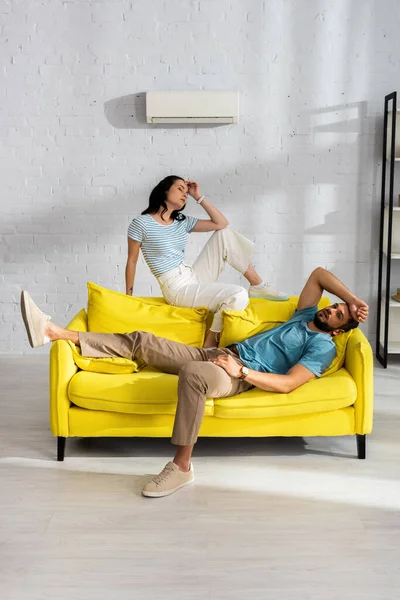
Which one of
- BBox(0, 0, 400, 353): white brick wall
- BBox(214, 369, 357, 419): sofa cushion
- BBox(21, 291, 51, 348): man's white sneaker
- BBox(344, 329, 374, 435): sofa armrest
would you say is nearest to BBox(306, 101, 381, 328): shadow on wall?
BBox(0, 0, 400, 353): white brick wall

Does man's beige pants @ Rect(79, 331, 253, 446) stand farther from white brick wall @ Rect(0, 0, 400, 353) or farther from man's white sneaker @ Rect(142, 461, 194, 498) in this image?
white brick wall @ Rect(0, 0, 400, 353)

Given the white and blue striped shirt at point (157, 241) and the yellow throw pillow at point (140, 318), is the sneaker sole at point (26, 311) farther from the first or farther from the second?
the white and blue striped shirt at point (157, 241)

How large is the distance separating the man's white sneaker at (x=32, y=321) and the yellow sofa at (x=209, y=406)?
0.46 ft

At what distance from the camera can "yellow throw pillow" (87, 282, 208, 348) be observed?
14.6ft

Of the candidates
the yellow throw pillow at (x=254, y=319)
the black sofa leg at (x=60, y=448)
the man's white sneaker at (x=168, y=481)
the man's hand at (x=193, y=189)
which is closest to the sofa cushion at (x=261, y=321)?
the yellow throw pillow at (x=254, y=319)

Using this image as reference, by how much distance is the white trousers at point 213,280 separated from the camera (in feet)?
15.0

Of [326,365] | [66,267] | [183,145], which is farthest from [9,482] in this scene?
[183,145]

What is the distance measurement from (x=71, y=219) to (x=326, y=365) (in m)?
2.91

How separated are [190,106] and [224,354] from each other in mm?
2566

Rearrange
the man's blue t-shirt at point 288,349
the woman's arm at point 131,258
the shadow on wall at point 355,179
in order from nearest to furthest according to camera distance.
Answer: the man's blue t-shirt at point 288,349, the woman's arm at point 131,258, the shadow on wall at point 355,179

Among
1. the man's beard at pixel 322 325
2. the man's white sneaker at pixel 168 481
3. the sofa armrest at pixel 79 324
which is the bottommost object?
the man's white sneaker at pixel 168 481

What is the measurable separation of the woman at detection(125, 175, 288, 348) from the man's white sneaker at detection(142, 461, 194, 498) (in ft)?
4.17

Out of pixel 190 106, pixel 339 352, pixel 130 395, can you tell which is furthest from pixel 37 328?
pixel 190 106

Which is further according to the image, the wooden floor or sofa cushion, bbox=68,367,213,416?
sofa cushion, bbox=68,367,213,416
